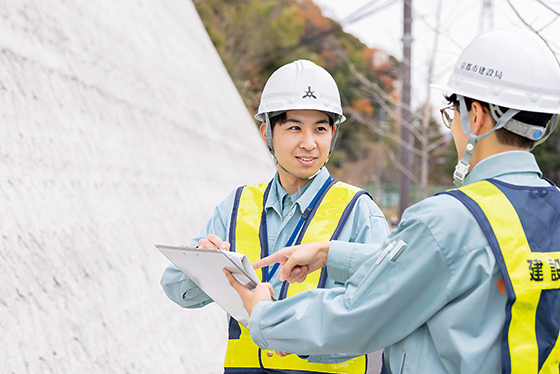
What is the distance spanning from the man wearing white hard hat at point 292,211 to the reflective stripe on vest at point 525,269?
77 cm

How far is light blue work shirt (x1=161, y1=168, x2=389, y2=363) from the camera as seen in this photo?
7.12 ft

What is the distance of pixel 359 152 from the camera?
131 ft

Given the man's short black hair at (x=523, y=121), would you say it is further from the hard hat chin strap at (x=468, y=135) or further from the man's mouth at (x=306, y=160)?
the man's mouth at (x=306, y=160)

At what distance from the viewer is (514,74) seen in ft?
5.13

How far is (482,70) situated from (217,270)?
3.63ft

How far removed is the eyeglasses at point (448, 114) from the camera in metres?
1.77

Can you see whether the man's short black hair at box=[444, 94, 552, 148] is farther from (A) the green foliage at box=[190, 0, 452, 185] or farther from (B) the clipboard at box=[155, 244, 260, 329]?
(A) the green foliage at box=[190, 0, 452, 185]

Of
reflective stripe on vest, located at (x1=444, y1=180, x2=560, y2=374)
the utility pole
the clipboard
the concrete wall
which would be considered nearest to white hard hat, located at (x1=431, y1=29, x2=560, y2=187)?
reflective stripe on vest, located at (x1=444, y1=180, x2=560, y2=374)

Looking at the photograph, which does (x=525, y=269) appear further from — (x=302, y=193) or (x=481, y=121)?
(x=302, y=193)

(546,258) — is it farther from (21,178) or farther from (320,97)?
(21,178)

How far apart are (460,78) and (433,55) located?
10.9 m

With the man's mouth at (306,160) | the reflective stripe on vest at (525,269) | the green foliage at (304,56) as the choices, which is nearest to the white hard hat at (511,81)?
the reflective stripe on vest at (525,269)

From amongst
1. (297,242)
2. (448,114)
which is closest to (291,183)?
(297,242)

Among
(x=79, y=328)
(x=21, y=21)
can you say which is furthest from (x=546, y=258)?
(x=21, y=21)
